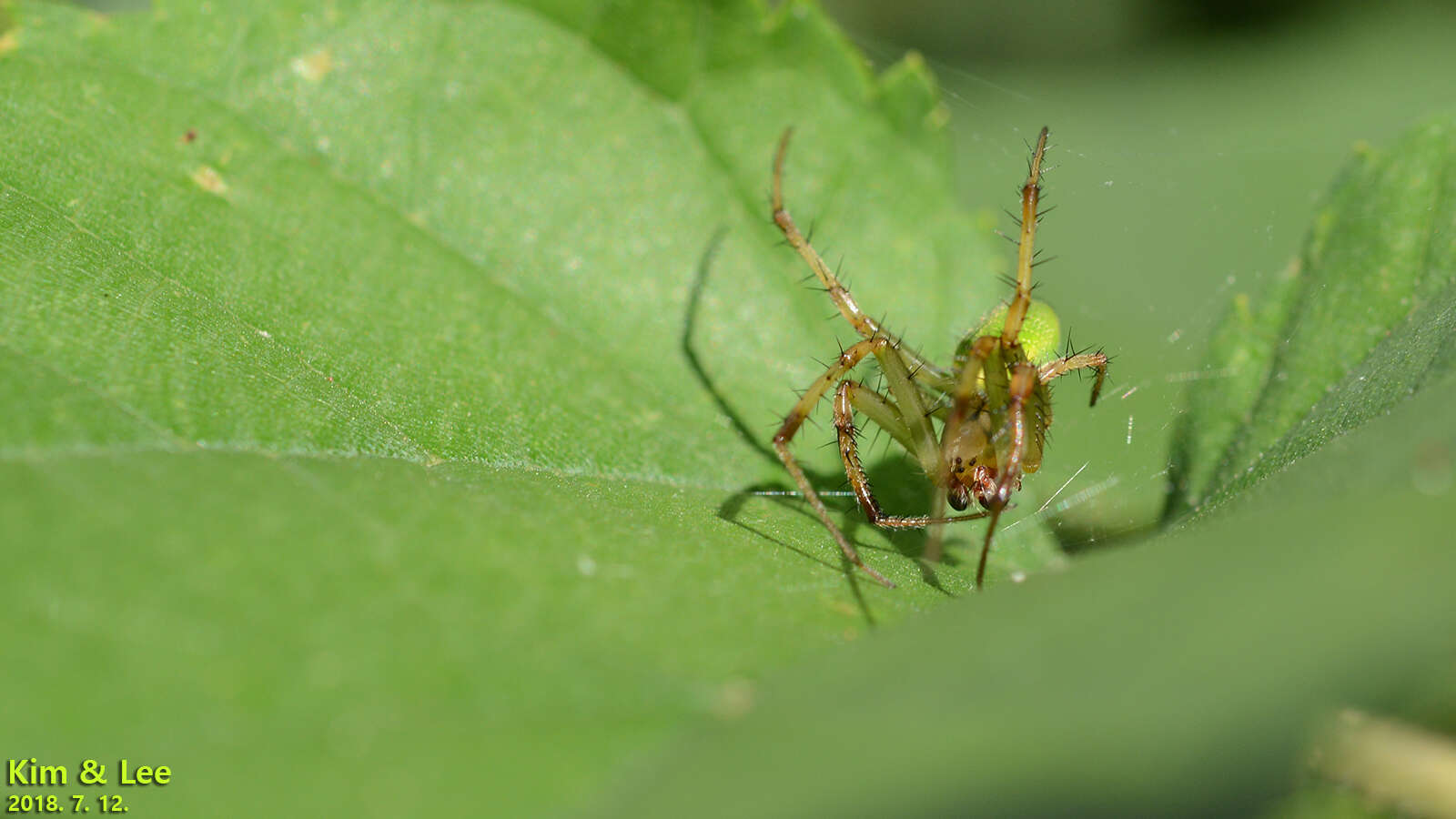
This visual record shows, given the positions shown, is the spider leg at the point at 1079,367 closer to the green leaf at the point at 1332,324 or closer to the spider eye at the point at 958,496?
the green leaf at the point at 1332,324

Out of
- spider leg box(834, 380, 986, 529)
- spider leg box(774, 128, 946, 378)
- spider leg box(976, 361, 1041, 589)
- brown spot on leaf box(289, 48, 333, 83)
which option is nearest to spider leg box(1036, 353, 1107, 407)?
spider leg box(976, 361, 1041, 589)

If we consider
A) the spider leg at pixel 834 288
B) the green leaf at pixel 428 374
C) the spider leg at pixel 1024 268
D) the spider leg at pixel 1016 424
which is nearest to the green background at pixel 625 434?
the green leaf at pixel 428 374

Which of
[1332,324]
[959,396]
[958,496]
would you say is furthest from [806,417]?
[1332,324]

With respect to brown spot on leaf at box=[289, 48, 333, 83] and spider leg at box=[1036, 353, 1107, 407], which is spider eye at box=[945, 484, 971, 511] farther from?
brown spot on leaf at box=[289, 48, 333, 83]

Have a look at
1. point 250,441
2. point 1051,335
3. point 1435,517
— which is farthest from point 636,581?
point 1051,335

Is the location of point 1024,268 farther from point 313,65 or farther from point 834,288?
point 313,65

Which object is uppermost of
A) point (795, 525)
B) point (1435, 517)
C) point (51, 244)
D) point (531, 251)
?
point (531, 251)

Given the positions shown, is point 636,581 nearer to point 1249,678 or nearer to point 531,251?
point 1249,678
